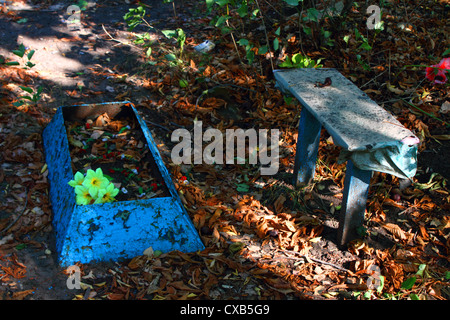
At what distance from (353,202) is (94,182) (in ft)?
5.18

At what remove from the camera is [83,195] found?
255cm

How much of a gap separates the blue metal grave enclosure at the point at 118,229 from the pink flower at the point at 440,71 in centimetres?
212

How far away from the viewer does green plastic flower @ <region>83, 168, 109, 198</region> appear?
2.54 metres

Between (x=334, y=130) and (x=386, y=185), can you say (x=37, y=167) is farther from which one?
(x=386, y=185)

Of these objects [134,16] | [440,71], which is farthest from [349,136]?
[134,16]

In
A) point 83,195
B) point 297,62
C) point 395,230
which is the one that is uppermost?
point 297,62

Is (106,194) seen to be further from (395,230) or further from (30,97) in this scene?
(395,230)

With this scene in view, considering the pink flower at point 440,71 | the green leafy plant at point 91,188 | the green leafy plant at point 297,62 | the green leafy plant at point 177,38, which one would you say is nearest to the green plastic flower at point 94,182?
the green leafy plant at point 91,188

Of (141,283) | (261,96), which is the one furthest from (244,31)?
(141,283)

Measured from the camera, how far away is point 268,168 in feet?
11.2

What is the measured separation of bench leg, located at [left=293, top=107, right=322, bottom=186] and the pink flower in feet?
3.24

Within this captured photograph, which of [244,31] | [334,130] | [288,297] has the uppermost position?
[334,130]

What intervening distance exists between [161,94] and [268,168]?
1431 millimetres

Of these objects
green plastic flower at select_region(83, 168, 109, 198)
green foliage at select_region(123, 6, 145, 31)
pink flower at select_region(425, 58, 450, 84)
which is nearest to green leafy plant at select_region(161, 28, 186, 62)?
green foliage at select_region(123, 6, 145, 31)
